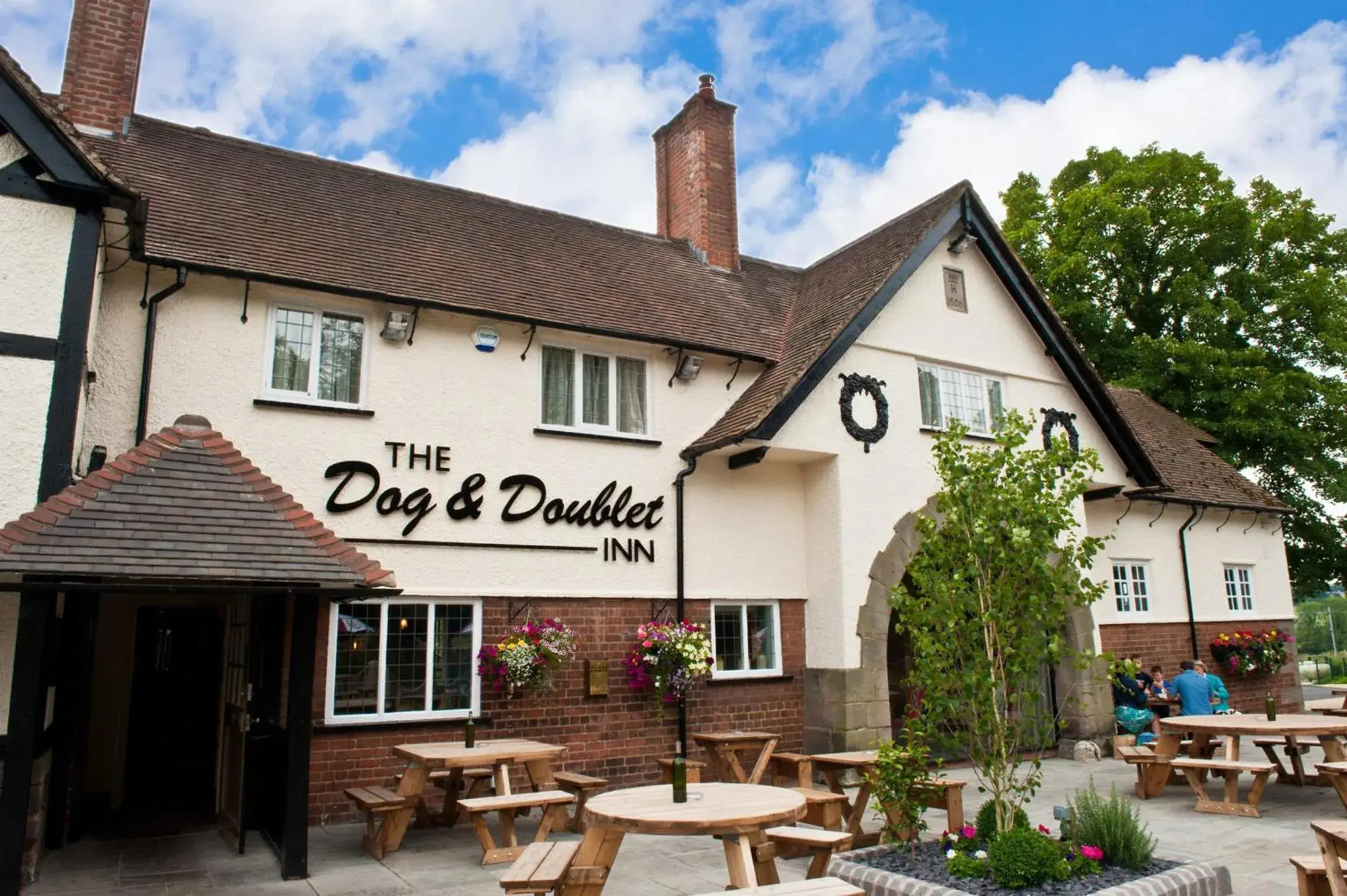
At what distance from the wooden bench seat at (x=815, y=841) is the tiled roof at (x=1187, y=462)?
13.0 metres

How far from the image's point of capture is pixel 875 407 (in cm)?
1334

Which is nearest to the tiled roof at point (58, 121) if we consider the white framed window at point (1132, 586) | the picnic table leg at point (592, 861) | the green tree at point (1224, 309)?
the picnic table leg at point (592, 861)

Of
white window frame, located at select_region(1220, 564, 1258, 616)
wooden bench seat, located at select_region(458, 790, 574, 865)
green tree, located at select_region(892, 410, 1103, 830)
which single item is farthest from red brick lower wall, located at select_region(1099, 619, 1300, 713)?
wooden bench seat, located at select_region(458, 790, 574, 865)

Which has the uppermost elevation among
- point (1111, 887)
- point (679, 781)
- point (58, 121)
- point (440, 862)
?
point (58, 121)

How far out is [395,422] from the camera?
10.7 meters

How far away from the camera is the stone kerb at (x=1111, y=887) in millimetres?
6141

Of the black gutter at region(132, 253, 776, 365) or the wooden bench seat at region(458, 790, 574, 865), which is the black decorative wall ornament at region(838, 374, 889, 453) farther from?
the wooden bench seat at region(458, 790, 574, 865)

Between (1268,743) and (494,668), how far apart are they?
9.17m

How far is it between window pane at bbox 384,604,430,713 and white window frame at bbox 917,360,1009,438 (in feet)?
24.7

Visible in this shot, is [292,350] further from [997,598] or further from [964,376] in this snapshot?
[964,376]

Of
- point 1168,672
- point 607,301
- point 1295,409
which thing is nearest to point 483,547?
point 607,301

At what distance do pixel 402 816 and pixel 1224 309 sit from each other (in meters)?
23.4

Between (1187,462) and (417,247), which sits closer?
(417,247)

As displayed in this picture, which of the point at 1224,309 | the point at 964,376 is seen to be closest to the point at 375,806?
the point at 964,376
